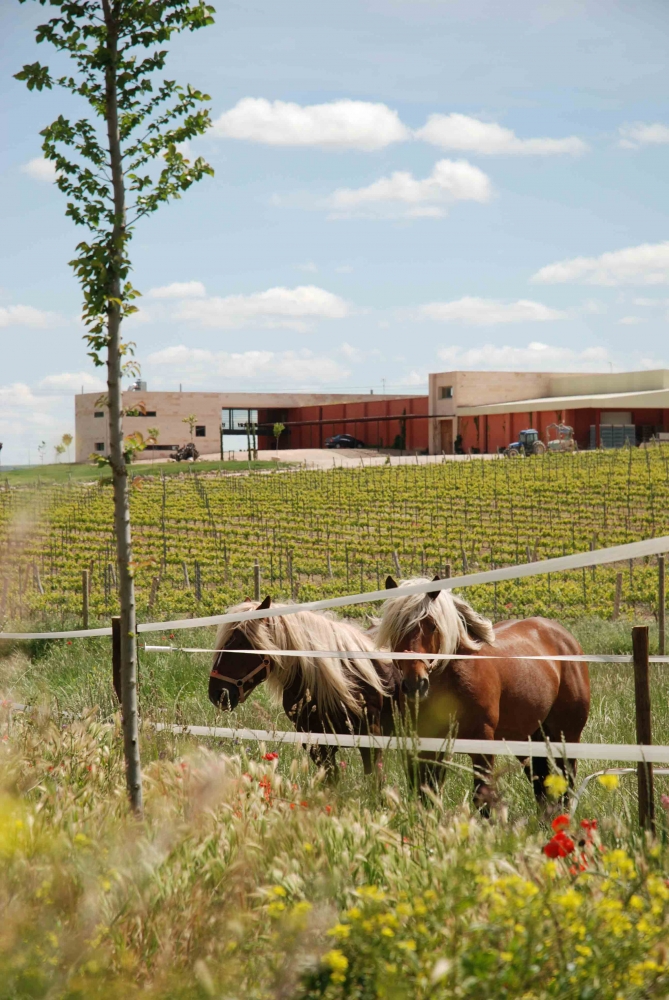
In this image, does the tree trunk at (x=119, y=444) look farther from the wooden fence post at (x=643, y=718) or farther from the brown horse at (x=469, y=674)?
the wooden fence post at (x=643, y=718)

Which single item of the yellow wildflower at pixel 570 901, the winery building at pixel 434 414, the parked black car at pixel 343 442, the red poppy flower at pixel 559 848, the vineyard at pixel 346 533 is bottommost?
the vineyard at pixel 346 533

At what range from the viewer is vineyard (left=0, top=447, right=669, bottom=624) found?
1800 cm

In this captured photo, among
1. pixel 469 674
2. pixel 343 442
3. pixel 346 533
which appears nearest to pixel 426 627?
pixel 469 674

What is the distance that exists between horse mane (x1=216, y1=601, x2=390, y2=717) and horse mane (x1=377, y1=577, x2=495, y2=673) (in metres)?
0.35

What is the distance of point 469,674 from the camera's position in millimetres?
4715

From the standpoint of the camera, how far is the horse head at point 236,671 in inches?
203

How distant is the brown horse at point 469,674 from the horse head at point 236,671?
2.57ft

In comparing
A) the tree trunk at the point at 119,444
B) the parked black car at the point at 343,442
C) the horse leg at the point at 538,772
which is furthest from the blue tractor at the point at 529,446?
the tree trunk at the point at 119,444

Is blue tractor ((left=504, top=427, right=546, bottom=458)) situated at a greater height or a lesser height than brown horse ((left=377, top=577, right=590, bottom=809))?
greater

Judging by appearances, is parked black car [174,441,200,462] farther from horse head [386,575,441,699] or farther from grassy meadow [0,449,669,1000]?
horse head [386,575,441,699]

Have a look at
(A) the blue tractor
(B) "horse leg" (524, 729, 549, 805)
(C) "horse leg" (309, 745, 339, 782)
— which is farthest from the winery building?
(C) "horse leg" (309, 745, 339, 782)

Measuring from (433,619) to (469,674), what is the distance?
36 cm

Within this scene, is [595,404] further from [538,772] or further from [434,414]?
[538,772]

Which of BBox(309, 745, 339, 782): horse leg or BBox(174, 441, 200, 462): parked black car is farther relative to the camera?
BBox(174, 441, 200, 462): parked black car
